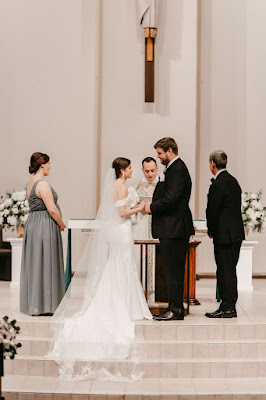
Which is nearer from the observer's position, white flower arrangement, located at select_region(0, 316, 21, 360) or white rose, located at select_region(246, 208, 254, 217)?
white flower arrangement, located at select_region(0, 316, 21, 360)

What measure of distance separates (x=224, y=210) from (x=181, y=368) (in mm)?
1590

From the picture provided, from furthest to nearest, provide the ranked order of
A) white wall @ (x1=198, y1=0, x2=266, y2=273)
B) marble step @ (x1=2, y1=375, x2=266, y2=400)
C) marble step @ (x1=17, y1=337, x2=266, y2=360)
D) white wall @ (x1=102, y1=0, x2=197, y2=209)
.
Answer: white wall @ (x1=198, y1=0, x2=266, y2=273) → white wall @ (x1=102, y1=0, x2=197, y2=209) → marble step @ (x1=17, y1=337, x2=266, y2=360) → marble step @ (x1=2, y1=375, x2=266, y2=400)

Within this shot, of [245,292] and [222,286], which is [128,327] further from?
[245,292]

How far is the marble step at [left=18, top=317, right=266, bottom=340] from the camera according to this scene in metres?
6.84

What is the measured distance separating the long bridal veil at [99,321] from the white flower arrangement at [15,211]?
98.2 inches

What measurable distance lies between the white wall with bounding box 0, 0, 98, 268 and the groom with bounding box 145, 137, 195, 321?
4.18 metres

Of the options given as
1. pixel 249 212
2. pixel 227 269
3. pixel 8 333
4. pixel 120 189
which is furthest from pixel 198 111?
pixel 8 333

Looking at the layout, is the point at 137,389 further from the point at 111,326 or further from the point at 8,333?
the point at 8,333

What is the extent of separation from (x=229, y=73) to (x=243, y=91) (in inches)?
13.7

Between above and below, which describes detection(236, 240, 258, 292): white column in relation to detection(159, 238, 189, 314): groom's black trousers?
below

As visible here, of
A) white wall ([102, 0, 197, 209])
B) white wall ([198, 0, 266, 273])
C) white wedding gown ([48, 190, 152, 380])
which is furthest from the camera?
white wall ([198, 0, 266, 273])

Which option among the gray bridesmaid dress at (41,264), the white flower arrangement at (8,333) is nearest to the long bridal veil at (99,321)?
the gray bridesmaid dress at (41,264)

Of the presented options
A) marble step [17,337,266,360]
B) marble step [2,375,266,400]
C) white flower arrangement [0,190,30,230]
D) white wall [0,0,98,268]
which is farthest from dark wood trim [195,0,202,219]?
marble step [2,375,266,400]

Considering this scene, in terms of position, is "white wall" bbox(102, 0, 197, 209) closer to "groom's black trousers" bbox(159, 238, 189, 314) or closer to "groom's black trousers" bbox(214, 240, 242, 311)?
"groom's black trousers" bbox(214, 240, 242, 311)
